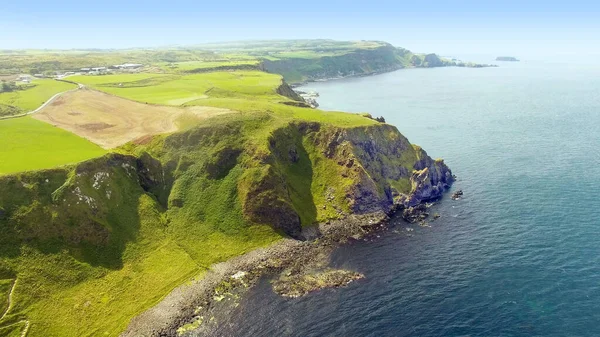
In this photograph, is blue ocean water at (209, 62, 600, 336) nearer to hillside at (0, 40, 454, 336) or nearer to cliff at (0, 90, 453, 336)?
hillside at (0, 40, 454, 336)

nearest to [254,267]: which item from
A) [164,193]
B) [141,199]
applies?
[141,199]

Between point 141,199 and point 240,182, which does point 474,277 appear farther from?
point 141,199

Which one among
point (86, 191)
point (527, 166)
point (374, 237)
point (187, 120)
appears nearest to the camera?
point (86, 191)

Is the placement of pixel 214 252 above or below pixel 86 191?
below

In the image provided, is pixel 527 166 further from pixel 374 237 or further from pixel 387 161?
pixel 374 237

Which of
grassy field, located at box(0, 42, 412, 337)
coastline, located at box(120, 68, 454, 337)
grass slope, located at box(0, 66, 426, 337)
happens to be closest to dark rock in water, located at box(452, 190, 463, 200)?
coastline, located at box(120, 68, 454, 337)

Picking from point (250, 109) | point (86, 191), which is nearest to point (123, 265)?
point (86, 191)

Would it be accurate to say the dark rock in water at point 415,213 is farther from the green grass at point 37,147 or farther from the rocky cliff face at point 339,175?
the green grass at point 37,147
